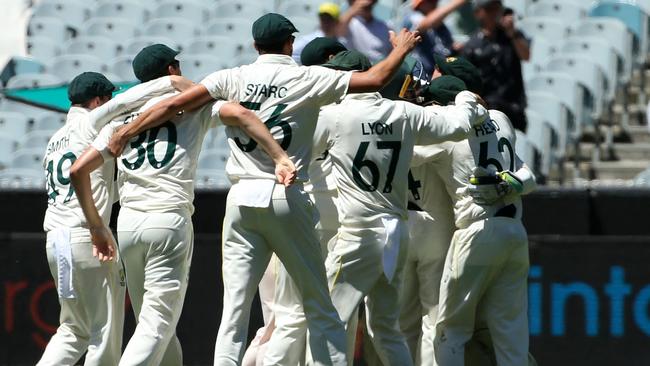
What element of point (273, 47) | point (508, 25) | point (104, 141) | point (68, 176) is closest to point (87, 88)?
point (68, 176)

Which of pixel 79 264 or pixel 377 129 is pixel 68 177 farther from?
pixel 377 129

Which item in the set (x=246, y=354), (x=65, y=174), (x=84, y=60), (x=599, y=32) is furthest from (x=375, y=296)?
(x=84, y=60)

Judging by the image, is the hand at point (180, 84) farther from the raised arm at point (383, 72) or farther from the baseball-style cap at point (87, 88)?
the raised arm at point (383, 72)

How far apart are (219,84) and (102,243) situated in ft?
3.71

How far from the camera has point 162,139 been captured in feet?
26.3

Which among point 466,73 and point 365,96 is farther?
point 466,73

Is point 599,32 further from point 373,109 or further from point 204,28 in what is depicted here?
point 373,109

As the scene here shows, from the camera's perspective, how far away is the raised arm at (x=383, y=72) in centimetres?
747

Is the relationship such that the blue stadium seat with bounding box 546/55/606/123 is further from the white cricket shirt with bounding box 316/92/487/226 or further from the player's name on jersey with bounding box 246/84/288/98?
the player's name on jersey with bounding box 246/84/288/98

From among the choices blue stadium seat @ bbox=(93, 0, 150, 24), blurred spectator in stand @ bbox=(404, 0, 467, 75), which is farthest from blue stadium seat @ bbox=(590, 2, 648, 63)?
blue stadium seat @ bbox=(93, 0, 150, 24)

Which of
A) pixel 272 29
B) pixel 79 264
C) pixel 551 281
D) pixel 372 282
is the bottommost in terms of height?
pixel 551 281

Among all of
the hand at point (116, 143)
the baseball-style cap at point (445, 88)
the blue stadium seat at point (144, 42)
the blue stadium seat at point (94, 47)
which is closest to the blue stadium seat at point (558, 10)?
the blue stadium seat at point (144, 42)

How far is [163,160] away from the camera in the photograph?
799 centimetres

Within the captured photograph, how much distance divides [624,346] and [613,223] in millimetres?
836
